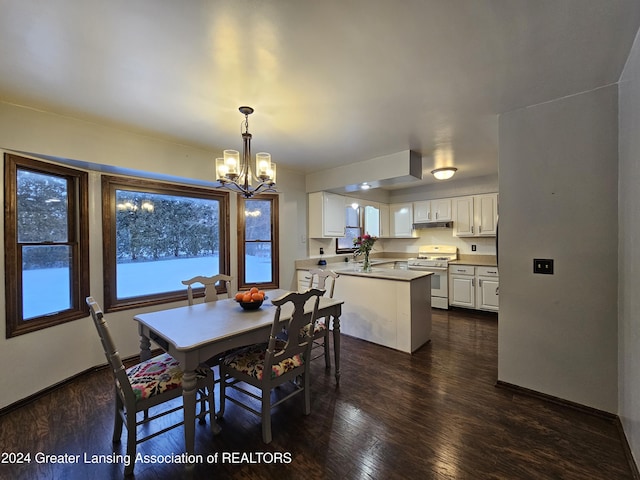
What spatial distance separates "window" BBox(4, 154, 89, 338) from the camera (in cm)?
227

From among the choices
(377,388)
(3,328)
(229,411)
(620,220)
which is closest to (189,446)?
(229,411)

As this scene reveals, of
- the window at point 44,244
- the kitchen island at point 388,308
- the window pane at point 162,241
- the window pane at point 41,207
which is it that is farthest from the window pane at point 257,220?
the window pane at point 41,207

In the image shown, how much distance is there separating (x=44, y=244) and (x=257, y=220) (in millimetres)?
2320

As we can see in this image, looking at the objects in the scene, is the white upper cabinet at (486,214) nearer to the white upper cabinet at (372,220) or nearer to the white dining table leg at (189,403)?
the white upper cabinet at (372,220)

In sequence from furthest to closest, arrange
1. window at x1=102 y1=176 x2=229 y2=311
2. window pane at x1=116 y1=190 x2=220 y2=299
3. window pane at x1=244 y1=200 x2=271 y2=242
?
window pane at x1=244 y1=200 x2=271 y2=242
window pane at x1=116 y1=190 x2=220 y2=299
window at x1=102 y1=176 x2=229 y2=311

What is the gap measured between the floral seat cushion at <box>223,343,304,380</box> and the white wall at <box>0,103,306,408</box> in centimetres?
176

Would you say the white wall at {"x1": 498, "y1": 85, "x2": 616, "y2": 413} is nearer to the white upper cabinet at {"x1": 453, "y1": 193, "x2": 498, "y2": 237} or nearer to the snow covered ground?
A: the white upper cabinet at {"x1": 453, "y1": 193, "x2": 498, "y2": 237}

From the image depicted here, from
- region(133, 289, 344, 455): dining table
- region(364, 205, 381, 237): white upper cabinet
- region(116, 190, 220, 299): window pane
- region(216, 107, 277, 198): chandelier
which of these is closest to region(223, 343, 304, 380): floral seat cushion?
region(133, 289, 344, 455): dining table

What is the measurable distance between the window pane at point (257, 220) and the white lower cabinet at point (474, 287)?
3.43m

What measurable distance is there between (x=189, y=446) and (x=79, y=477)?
63 centimetres

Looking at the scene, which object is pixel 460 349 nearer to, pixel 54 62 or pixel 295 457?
pixel 295 457

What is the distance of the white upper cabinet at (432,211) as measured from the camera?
18.0 ft

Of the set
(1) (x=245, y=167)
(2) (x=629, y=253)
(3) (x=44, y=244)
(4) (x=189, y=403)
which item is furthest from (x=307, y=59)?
(3) (x=44, y=244)

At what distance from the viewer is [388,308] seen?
132 inches
